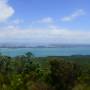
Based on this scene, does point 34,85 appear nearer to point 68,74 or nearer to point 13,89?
point 13,89

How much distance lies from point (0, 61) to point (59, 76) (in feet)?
28.5

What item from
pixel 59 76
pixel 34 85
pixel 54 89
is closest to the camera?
pixel 34 85

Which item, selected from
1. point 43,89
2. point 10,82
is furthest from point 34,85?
point 10,82

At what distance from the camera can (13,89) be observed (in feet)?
40.7

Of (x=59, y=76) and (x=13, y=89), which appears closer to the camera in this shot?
(x=13, y=89)

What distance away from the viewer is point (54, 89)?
47.4 feet

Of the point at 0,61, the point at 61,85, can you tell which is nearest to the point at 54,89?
the point at 61,85

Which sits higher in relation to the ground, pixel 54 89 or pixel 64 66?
pixel 64 66

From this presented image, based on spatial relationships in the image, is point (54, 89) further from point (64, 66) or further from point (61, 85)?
point (64, 66)

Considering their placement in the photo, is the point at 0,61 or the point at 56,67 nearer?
the point at 56,67

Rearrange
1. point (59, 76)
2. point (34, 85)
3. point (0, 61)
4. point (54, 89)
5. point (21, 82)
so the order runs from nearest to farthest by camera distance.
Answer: point (34, 85), point (21, 82), point (54, 89), point (59, 76), point (0, 61)

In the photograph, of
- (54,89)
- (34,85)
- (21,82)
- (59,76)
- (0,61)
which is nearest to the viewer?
(34,85)

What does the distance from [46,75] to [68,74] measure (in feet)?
3.45

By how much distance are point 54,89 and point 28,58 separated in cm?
1000
